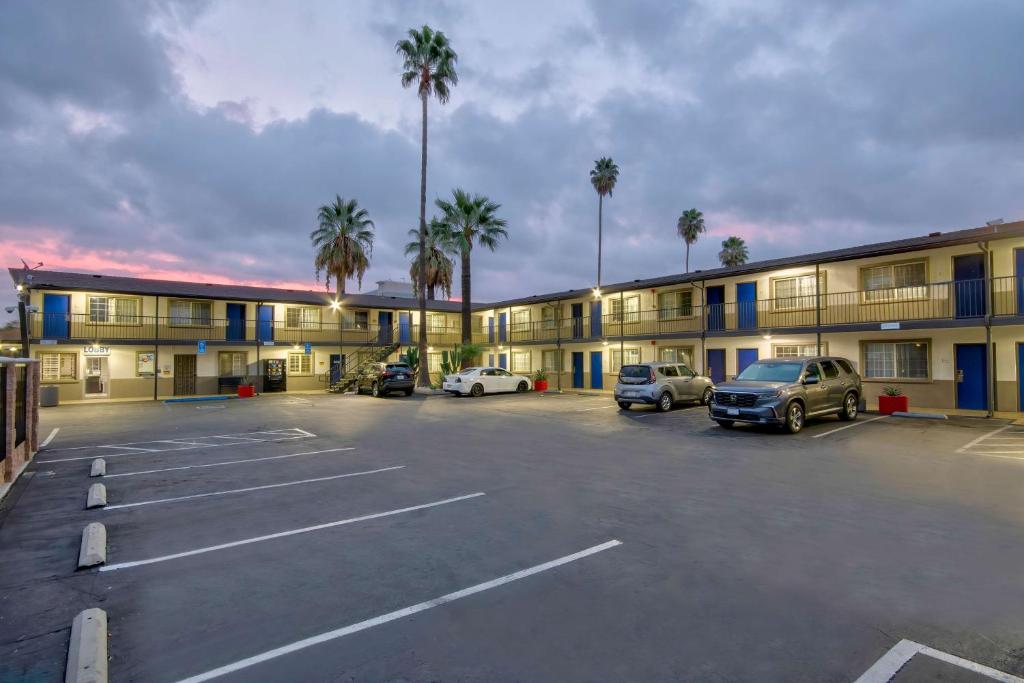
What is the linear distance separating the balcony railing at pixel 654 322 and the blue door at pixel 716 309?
0.05 metres

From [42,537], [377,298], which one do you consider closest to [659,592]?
[42,537]

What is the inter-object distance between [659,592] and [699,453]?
22.3 ft

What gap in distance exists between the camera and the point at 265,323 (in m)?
31.5

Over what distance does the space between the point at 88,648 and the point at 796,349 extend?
960 inches

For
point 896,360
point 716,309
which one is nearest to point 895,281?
point 896,360

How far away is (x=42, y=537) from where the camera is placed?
5613mm

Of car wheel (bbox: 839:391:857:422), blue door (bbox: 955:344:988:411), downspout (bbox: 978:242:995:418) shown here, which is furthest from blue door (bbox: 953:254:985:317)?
car wheel (bbox: 839:391:857:422)

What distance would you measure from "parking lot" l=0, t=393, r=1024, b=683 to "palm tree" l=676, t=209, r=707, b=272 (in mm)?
47096

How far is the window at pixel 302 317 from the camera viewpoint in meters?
32.8

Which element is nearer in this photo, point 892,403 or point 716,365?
point 892,403

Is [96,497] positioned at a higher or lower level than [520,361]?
lower

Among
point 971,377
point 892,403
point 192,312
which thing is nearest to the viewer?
point 892,403

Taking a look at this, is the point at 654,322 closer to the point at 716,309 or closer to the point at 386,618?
the point at 716,309

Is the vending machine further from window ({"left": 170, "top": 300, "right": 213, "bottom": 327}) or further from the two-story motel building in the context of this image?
window ({"left": 170, "top": 300, "right": 213, "bottom": 327})
